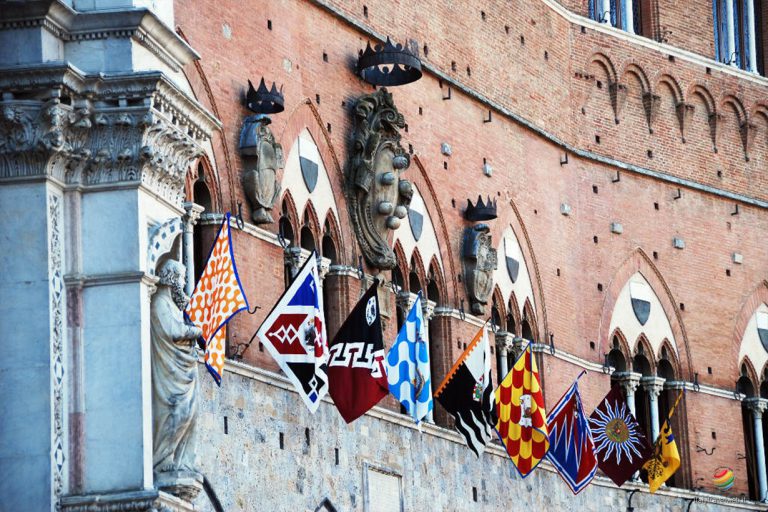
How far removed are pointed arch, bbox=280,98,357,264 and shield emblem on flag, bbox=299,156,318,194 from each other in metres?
0.24

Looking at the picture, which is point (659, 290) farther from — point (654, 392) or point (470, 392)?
point (470, 392)

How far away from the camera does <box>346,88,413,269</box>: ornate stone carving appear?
23625 mm

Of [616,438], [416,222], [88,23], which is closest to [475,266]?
[416,222]

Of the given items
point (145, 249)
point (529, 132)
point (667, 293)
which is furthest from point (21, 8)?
point (667, 293)

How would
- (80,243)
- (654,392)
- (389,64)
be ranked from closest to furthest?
(80,243)
(389,64)
(654,392)

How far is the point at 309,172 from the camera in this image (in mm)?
22594

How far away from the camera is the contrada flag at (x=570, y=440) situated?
2517 centimetres

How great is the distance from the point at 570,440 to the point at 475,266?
2562mm

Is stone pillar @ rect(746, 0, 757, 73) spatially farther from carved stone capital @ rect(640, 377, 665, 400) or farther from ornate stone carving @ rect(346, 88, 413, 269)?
ornate stone carving @ rect(346, 88, 413, 269)

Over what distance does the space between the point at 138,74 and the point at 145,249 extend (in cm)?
93

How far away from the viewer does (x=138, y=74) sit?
1153 centimetres

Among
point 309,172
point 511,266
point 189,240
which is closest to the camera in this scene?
point 189,240

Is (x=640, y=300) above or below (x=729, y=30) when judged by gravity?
below

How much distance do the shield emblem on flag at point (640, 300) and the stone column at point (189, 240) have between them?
11676 mm
